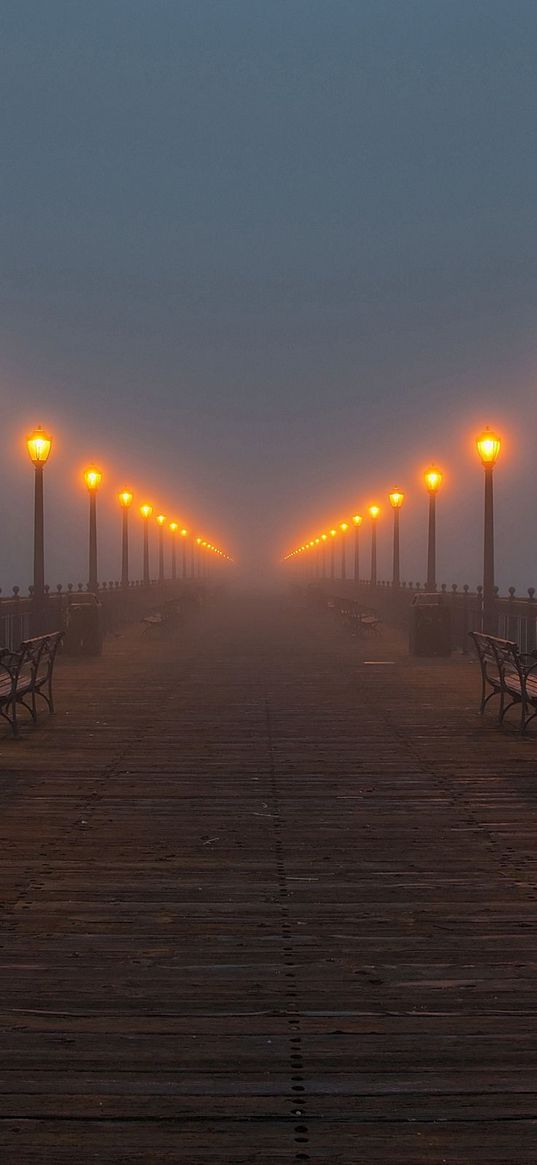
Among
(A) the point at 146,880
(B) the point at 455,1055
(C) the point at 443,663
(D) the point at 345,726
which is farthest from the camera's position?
(C) the point at 443,663

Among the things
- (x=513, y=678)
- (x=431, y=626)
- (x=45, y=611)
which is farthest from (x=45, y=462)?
(x=513, y=678)

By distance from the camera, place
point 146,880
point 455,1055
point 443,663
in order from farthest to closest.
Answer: point 443,663, point 146,880, point 455,1055

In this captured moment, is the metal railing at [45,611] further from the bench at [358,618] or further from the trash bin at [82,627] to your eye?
the bench at [358,618]

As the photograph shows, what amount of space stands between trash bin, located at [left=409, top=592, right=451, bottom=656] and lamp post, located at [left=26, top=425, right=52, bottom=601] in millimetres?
7620

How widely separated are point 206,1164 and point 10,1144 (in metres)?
0.61

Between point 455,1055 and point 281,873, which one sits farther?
point 281,873

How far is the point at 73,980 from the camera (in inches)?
202

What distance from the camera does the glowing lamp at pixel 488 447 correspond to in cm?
2336

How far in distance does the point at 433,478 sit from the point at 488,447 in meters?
5.88

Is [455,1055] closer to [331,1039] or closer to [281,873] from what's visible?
[331,1039]

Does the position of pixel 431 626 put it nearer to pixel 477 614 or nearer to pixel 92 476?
pixel 477 614

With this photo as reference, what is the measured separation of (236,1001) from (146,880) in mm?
2059

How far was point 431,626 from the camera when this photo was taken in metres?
25.0

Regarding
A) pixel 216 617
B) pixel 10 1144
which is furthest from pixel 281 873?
pixel 216 617
